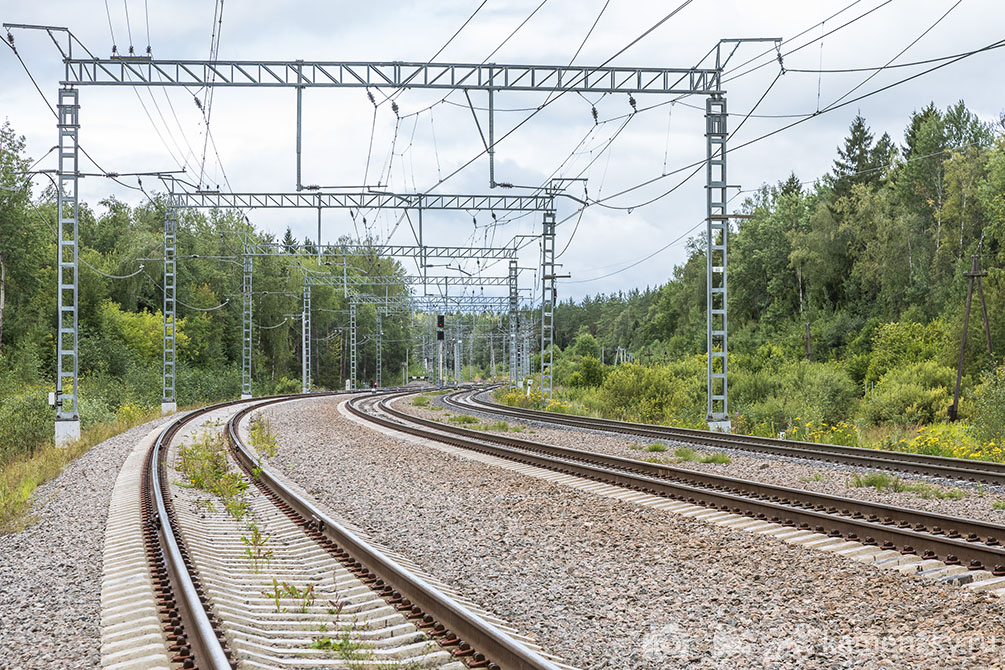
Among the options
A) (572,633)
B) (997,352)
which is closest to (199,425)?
(572,633)

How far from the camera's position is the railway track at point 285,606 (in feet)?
18.0

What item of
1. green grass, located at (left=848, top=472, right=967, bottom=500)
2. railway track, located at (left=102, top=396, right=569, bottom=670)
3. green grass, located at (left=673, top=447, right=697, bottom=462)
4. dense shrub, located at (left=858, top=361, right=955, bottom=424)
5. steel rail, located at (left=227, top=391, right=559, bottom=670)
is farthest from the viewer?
dense shrub, located at (left=858, top=361, right=955, bottom=424)

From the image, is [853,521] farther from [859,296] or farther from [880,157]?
[880,157]

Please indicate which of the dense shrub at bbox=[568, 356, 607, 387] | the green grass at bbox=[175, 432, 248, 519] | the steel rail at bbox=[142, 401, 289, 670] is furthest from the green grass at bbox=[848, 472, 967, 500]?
the dense shrub at bbox=[568, 356, 607, 387]

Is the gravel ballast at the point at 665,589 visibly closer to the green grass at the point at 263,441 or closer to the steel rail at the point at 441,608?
the steel rail at the point at 441,608

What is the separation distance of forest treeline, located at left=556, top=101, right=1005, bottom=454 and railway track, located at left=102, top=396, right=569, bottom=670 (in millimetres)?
15770

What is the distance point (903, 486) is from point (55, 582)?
1043 cm

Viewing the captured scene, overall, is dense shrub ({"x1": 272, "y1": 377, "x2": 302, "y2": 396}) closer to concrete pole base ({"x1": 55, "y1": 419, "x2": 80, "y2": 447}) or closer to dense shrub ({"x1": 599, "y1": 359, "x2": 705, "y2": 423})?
dense shrub ({"x1": 599, "y1": 359, "x2": 705, "y2": 423})

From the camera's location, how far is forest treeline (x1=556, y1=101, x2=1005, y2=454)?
3084 cm

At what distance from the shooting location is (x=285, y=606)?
273 inches

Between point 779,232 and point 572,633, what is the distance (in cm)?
7917

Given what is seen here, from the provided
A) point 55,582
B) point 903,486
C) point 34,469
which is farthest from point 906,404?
point 55,582

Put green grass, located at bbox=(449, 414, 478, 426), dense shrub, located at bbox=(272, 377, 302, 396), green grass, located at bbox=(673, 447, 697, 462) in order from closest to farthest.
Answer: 1. green grass, located at bbox=(673, 447, 697, 462)
2. green grass, located at bbox=(449, 414, 478, 426)
3. dense shrub, located at bbox=(272, 377, 302, 396)

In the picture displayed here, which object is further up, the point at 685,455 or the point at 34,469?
the point at 685,455
